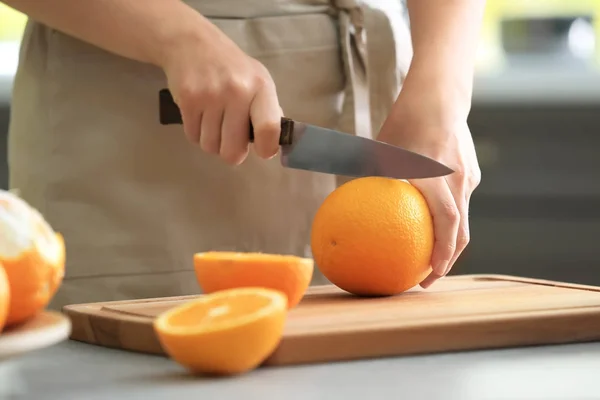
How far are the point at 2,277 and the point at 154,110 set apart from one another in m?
0.65

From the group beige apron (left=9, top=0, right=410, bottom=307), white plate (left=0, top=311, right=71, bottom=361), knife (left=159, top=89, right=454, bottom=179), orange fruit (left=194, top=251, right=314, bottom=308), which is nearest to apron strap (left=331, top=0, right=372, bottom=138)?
beige apron (left=9, top=0, right=410, bottom=307)

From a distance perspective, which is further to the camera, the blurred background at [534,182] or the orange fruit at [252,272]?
the blurred background at [534,182]

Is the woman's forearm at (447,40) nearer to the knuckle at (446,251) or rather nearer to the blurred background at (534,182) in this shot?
the knuckle at (446,251)

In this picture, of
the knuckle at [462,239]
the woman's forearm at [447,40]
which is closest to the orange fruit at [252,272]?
the knuckle at [462,239]

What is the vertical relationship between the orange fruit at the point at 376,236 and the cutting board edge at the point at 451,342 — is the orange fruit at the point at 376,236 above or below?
above

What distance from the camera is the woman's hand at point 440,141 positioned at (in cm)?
107

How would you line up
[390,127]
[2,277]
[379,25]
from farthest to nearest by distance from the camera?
1. [379,25]
2. [390,127]
3. [2,277]

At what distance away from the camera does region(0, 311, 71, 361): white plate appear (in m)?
0.62

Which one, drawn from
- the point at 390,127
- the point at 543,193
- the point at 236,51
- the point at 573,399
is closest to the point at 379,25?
the point at 390,127

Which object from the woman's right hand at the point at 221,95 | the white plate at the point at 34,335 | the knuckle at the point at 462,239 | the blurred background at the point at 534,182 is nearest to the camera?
the white plate at the point at 34,335

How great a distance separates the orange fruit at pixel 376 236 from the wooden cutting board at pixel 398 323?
29 millimetres

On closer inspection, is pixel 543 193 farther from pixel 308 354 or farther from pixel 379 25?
pixel 308 354

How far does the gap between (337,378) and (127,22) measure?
56cm

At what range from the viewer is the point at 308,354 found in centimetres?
82
